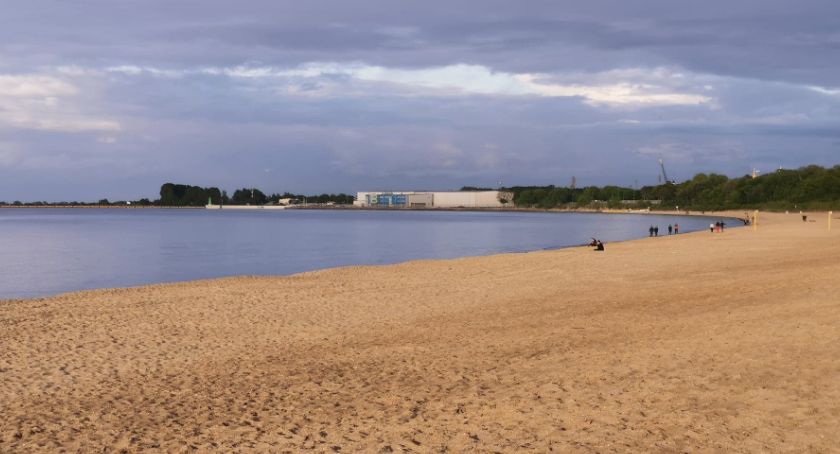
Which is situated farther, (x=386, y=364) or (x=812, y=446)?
(x=386, y=364)

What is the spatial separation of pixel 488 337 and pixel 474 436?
6696 millimetres

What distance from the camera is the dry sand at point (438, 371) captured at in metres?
8.84

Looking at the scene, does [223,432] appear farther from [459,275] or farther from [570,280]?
[459,275]

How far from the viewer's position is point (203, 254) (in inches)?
2297

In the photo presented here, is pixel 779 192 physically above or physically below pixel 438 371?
above

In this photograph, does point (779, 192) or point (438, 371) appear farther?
point (779, 192)

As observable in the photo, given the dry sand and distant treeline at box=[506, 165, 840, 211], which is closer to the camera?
the dry sand

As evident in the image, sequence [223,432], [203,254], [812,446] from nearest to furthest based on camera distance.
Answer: [812,446]
[223,432]
[203,254]

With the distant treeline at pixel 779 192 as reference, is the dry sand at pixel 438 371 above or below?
below

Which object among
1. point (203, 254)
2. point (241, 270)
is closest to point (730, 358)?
point (241, 270)

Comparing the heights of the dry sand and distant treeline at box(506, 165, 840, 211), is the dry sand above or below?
below

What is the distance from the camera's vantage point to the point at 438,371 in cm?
1233

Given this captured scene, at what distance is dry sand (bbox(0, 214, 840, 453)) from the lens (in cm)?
884

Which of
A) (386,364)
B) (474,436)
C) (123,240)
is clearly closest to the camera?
(474,436)
